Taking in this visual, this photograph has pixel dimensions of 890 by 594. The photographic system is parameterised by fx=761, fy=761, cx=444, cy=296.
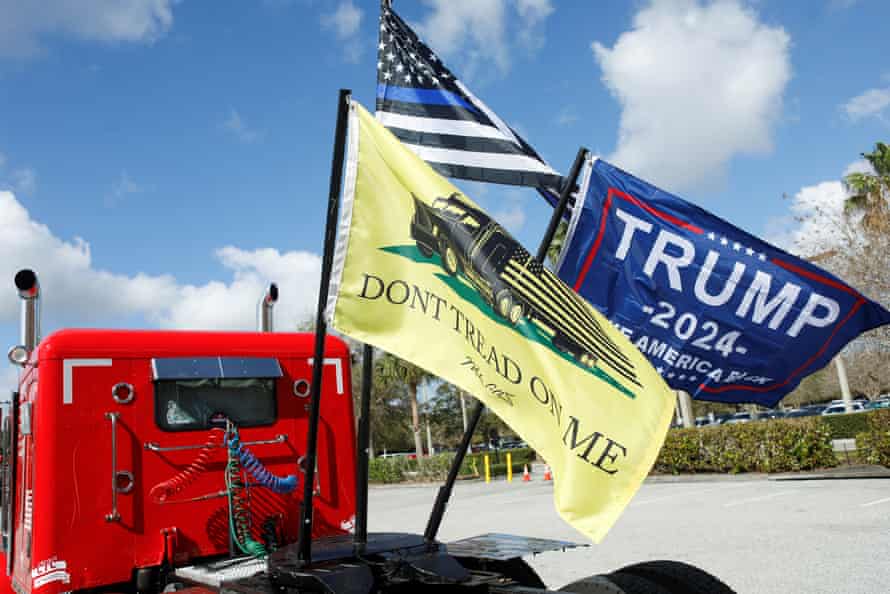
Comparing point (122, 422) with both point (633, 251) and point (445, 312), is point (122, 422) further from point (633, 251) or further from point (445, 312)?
point (633, 251)

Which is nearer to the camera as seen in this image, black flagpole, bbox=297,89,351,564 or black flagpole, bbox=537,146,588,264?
black flagpole, bbox=297,89,351,564

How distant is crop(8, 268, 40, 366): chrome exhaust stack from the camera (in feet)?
17.0

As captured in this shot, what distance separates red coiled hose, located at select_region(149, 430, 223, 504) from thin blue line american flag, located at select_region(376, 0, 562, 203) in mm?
2133

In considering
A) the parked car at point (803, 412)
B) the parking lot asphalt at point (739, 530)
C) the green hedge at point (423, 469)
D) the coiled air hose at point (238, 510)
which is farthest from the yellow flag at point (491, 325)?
the parked car at point (803, 412)

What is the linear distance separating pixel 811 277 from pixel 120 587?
4.08 metres

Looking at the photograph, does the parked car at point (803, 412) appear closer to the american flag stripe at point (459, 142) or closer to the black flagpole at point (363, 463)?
the american flag stripe at point (459, 142)

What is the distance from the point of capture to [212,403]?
183 inches

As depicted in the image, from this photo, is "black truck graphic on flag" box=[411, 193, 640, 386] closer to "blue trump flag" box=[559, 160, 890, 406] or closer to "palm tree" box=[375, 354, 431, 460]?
"blue trump flag" box=[559, 160, 890, 406]

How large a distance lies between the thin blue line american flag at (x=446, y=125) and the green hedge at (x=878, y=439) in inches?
597

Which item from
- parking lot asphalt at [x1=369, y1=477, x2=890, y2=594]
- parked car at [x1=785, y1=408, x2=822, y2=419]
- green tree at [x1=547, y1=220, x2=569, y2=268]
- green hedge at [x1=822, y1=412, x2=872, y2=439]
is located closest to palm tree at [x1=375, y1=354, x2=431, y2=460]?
green tree at [x1=547, y1=220, x2=569, y2=268]

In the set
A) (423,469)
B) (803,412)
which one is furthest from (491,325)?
(803,412)

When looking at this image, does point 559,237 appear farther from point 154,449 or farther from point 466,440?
point 466,440

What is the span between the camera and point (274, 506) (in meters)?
4.72

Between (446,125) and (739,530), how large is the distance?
8316mm
